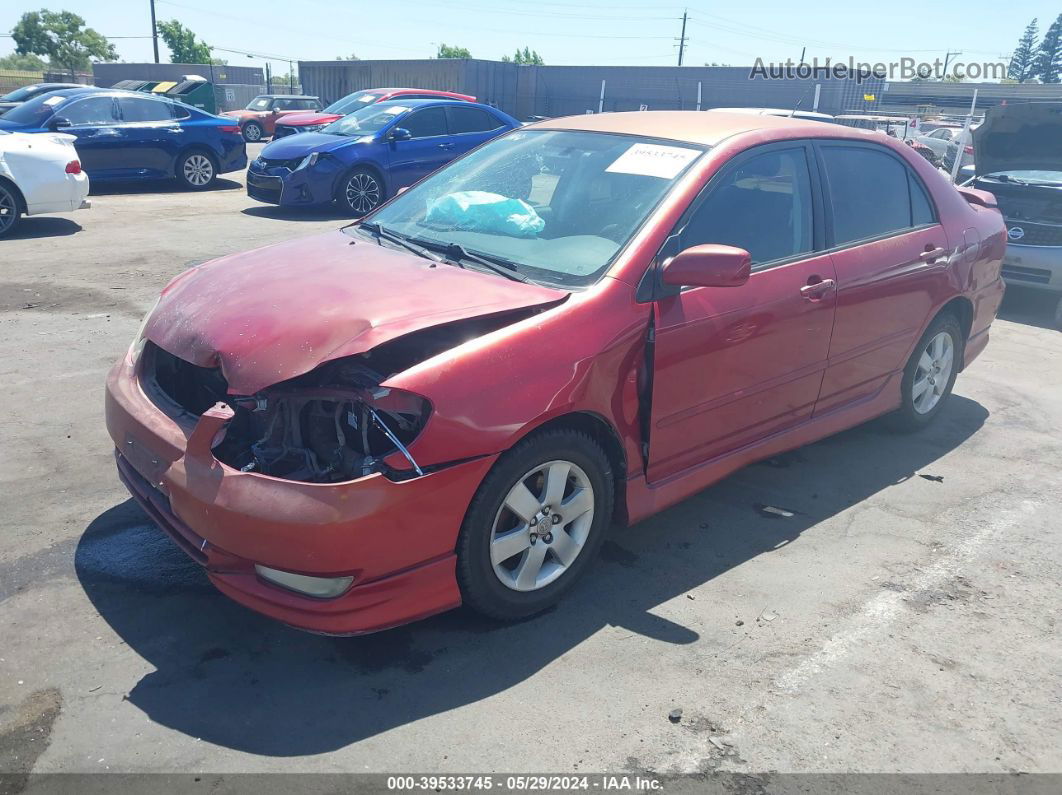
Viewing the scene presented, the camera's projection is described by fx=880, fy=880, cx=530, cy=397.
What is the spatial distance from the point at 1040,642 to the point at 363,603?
256cm

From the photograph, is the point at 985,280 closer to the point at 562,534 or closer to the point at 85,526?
the point at 562,534

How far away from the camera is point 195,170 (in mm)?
14453

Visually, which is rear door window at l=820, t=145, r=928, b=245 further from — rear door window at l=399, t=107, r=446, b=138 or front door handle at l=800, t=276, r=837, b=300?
rear door window at l=399, t=107, r=446, b=138

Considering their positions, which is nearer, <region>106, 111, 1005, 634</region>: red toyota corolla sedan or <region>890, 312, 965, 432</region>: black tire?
<region>106, 111, 1005, 634</region>: red toyota corolla sedan

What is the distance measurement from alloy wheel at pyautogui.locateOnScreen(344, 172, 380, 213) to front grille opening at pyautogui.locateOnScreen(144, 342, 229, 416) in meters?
8.83

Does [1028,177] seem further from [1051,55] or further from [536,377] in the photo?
[1051,55]

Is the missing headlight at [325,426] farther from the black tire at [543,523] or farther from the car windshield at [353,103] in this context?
the car windshield at [353,103]

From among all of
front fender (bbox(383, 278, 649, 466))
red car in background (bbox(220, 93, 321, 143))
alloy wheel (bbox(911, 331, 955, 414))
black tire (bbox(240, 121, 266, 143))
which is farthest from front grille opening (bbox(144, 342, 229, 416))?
black tire (bbox(240, 121, 266, 143))

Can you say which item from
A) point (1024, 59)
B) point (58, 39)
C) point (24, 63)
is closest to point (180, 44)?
point (58, 39)

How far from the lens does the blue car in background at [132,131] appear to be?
13023 mm

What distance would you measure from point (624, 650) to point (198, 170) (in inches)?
533

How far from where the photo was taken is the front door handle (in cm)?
404

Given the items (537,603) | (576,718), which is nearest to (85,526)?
(537,603)

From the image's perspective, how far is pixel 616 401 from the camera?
11.0ft
